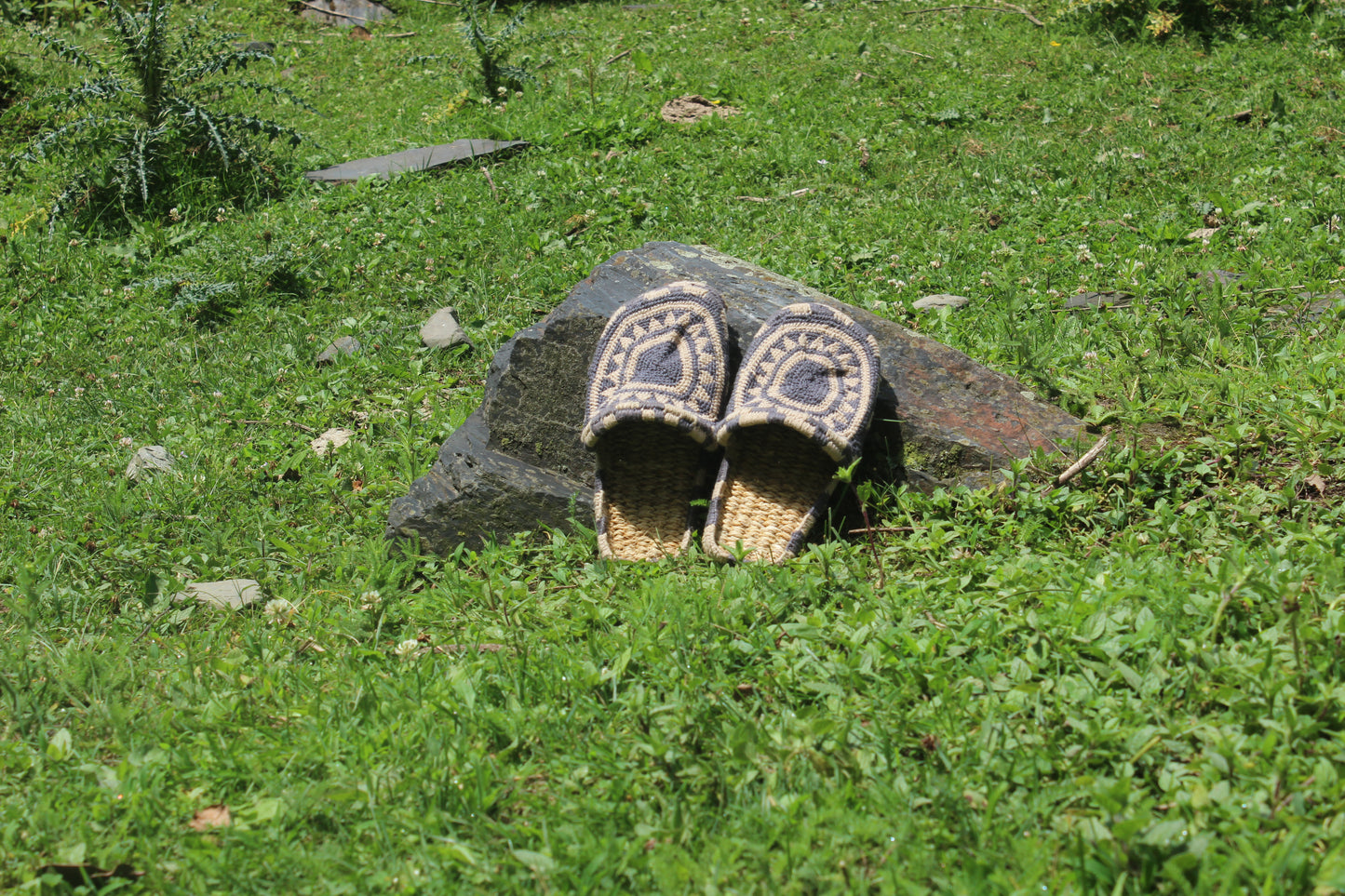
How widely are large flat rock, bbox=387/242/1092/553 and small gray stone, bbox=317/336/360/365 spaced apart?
1.67 metres

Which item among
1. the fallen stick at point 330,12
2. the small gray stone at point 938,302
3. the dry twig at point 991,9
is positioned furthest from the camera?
the fallen stick at point 330,12

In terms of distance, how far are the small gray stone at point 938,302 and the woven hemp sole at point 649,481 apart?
80.3 inches

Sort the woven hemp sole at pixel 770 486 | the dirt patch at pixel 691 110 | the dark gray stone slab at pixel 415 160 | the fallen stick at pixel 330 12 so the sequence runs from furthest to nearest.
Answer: the fallen stick at pixel 330 12, the dirt patch at pixel 691 110, the dark gray stone slab at pixel 415 160, the woven hemp sole at pixel 770 486

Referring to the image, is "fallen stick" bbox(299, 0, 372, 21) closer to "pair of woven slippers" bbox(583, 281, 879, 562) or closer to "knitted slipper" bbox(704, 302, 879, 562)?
"pair of woven slippers" bbox(583, 281, 879, 562)

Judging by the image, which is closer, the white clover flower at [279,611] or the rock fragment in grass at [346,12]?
the white clover flower at [279,611]

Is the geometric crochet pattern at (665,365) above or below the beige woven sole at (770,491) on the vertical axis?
above

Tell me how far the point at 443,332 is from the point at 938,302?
275 centimetres

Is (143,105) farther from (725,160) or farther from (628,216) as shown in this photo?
(725,160)

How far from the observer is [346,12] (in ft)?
37.9

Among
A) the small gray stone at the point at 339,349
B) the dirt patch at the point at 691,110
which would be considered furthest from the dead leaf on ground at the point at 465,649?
the dirt patch at the point at 691,110

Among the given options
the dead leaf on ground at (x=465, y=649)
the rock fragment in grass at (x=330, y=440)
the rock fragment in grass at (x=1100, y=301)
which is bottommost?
the rock fragment in grass at (x=330, y=440)

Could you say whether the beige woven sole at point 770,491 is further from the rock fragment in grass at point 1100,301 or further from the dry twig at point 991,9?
the dry twig at point 991,9

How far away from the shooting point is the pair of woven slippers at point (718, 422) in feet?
11.2

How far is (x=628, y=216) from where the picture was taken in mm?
6398
